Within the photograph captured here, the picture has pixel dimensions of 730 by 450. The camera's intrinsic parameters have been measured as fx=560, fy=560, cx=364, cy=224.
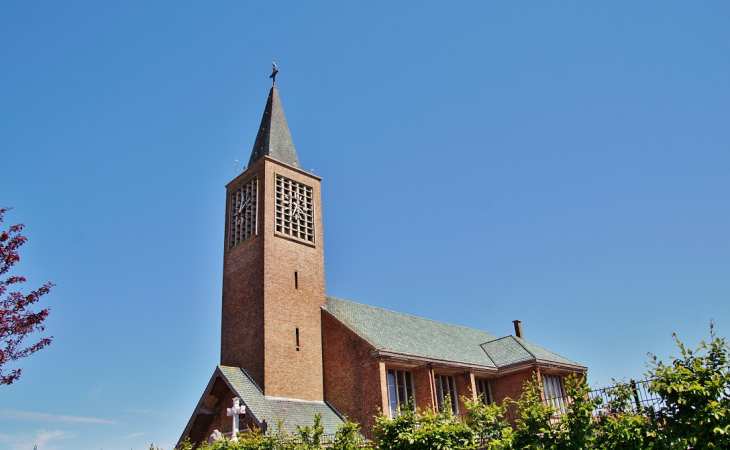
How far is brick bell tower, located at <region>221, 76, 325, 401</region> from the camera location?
24.8m

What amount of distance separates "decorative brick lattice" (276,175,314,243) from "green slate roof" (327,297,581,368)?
3.84m

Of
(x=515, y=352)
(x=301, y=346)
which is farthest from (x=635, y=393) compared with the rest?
(x=515, y=352)

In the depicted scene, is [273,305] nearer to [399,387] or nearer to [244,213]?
[244,213]

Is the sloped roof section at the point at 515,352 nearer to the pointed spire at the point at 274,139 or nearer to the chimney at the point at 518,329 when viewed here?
the chimney at the point at 518,329

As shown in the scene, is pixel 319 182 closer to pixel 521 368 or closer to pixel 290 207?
pixel 290 207

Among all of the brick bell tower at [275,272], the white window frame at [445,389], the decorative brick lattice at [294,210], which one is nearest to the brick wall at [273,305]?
the brick bell tower at [275,272]

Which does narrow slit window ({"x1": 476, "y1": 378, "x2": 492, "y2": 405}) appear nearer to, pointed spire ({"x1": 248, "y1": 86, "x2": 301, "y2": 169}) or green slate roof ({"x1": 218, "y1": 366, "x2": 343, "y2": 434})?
green slate roof ({"x1": 218, "y1": 366, "x2": 343, "y2": 434})

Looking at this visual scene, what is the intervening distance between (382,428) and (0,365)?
1024 centimetres

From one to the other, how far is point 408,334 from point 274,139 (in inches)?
506

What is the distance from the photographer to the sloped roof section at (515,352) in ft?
94.5

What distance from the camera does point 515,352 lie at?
2988cm

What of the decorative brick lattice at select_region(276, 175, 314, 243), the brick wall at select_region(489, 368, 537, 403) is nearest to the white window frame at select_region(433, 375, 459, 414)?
the brick wall at select_region(489, 368, 537, 403)

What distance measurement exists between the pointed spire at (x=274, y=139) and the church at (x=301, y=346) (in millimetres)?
81

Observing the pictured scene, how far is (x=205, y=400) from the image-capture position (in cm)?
2359
